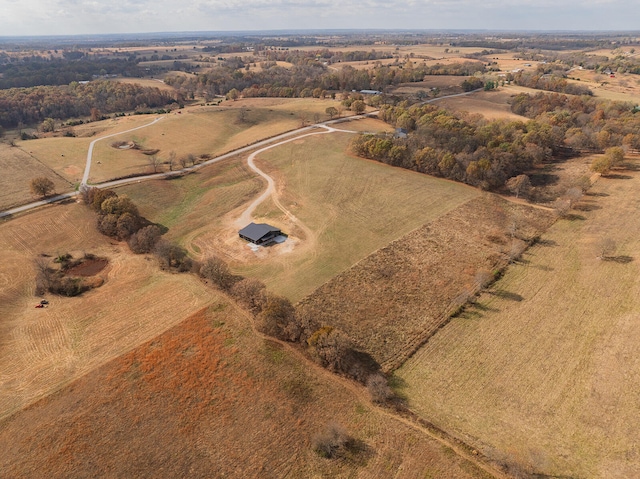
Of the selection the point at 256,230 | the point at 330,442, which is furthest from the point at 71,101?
the point at 330,442

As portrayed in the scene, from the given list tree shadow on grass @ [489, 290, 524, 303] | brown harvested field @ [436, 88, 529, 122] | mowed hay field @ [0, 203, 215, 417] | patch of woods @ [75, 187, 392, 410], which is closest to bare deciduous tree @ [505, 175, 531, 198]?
tree shadow on grass @ [489, 290, 524, 303]

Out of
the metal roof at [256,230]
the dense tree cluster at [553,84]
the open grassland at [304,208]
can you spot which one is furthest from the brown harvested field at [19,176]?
the dense tree cluster at [553,84]

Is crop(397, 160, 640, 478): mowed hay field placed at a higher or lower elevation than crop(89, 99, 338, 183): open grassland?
lower

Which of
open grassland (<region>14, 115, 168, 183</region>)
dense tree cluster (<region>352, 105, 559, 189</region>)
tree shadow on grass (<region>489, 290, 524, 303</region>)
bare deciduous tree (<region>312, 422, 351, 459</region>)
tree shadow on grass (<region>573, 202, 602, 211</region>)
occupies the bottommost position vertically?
bare deciduous tree (<region>312, 422, 351, 459</region>)

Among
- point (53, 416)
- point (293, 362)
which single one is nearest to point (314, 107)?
point (293, 362)

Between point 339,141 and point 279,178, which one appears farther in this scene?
point 339,141

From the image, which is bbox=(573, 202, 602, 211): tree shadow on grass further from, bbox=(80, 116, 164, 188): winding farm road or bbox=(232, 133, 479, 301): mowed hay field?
bbox=(80, 116, 164, 188): winding farm road

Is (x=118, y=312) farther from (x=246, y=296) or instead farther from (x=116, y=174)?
(x=116, y=174)

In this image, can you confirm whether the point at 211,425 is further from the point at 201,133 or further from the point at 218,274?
the point at 201,133
